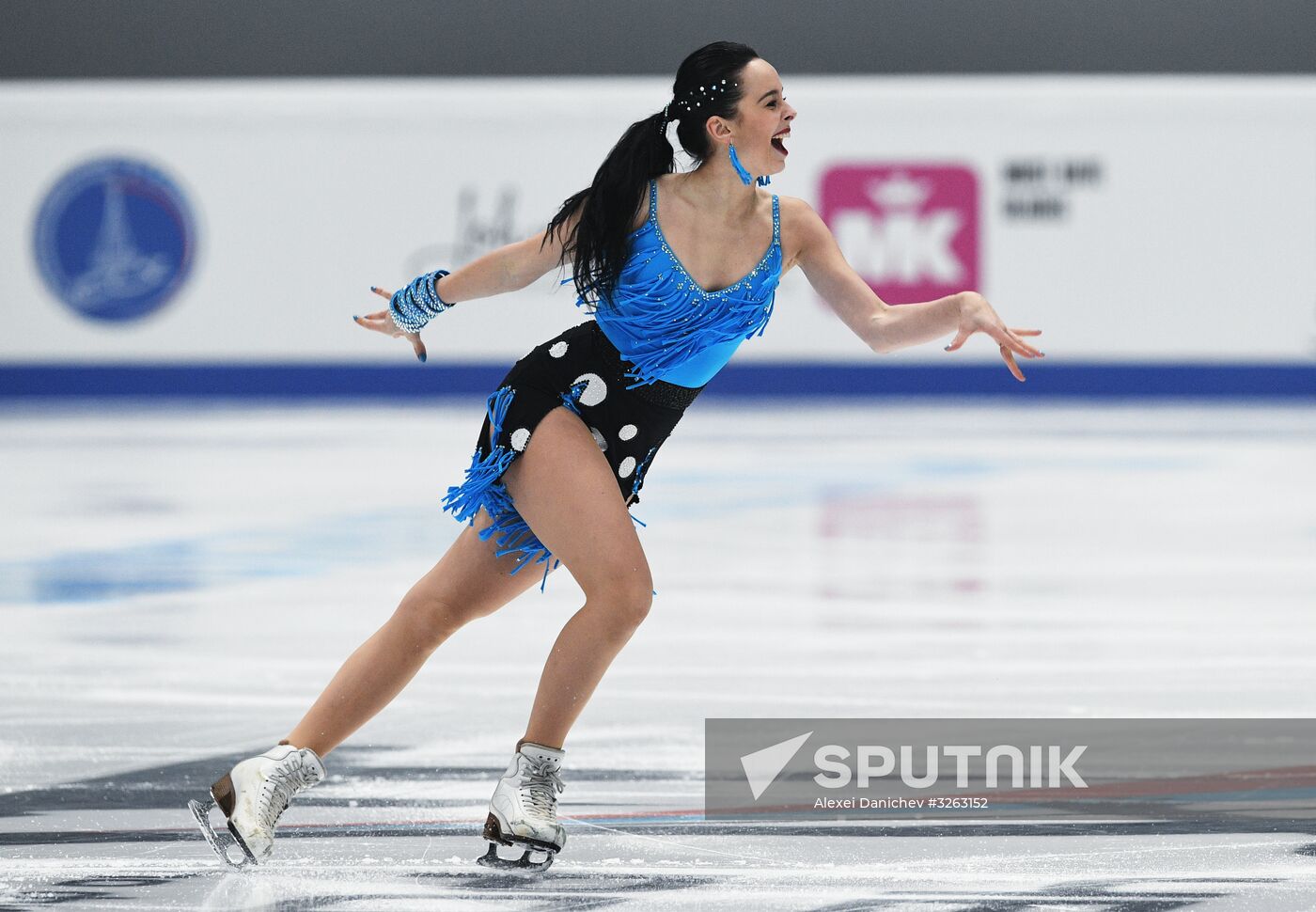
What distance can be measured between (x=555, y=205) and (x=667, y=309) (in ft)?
32.0

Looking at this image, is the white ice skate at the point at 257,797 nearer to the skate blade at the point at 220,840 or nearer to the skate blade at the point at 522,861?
the skate blade at the point at 220,840

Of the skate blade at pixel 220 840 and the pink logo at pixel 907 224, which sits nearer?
the skate blade at pixel 220 840

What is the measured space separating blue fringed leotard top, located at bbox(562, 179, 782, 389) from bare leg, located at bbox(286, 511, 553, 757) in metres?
0.37

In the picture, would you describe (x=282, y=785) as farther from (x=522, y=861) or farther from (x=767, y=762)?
(x=767, y=762)

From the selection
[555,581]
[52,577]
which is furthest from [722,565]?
[52,577]

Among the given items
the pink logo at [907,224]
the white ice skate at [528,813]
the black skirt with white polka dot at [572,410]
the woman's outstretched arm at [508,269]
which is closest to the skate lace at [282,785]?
the white ice skate at [528,813]

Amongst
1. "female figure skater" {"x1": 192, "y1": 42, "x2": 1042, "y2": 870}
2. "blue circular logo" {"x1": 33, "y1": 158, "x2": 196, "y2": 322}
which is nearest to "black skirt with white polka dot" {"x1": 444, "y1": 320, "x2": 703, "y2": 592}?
"female figure skater" {"x1": 192, "y1": 42, "x2": 1042, "y2": 870}

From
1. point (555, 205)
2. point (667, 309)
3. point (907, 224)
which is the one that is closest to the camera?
point (667, 309)

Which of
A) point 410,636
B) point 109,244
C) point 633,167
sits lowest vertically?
Answer: point 410,636

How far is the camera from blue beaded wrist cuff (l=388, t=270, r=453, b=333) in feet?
10.3

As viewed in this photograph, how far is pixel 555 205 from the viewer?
41.3 feet

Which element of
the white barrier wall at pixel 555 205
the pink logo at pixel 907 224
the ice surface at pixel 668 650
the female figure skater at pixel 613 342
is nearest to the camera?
the ice surface at pixel 668 650

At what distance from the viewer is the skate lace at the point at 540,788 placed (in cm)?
287

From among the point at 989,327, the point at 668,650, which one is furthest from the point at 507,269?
the point at 668,650
